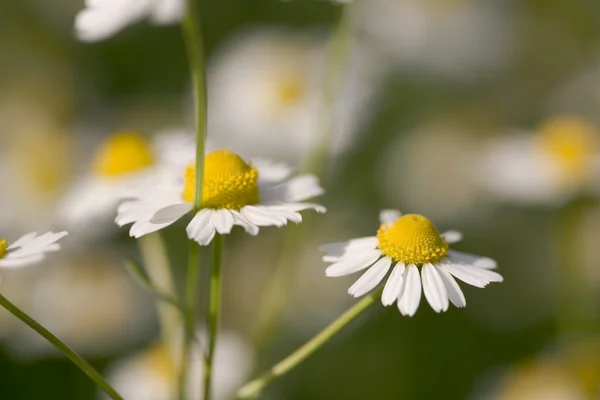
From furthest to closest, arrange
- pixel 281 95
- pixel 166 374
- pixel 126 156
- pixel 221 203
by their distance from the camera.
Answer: pixel 281 95, pixel 166 374, pixel 126 156, pixel 221 203

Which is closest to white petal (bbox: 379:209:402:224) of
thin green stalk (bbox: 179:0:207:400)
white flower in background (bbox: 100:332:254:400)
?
thin green stalk (bbox: 179:0:207:400)

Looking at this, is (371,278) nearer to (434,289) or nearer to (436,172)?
(434,289)

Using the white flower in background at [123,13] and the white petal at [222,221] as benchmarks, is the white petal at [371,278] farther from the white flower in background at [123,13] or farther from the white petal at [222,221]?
the white flower in background at [123,13]

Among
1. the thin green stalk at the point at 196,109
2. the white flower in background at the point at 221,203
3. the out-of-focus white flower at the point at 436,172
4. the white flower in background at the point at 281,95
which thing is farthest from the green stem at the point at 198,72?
the out-of-focus white flower at the point at 436,172

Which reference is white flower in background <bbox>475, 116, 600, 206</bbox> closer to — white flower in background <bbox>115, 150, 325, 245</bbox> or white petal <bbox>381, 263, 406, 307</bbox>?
white flower in background <bbox>115, 150, 325, 245</bbox>

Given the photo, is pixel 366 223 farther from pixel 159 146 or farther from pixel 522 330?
pixel 159 146

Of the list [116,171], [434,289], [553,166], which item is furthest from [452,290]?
[553,166]
